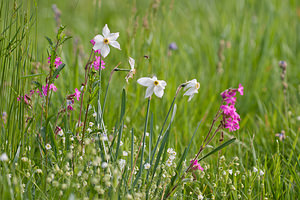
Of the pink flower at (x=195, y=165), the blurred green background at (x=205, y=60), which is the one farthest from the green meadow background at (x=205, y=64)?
the pink flower at (x=195, y=165)

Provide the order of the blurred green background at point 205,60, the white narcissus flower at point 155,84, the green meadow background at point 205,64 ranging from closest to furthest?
1. the white narcissus flower at point 155,84
2. the green meadow background at point 205,64
3. the blurred green background at point 205,60

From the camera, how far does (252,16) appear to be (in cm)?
366

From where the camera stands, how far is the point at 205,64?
3352 mm

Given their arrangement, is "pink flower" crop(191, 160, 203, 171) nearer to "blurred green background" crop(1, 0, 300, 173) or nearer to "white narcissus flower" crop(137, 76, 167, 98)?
"white narcissus flower" crop(137, 76, 167, 98)

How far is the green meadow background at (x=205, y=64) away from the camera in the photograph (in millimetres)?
2113

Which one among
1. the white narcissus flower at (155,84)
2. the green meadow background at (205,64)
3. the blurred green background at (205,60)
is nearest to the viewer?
the white narcissus flower at (155,84)

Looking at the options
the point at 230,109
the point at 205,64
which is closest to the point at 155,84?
the point at 230,109

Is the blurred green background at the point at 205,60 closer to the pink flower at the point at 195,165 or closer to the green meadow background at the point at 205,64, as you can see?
the green meadow background at the point at 205,64

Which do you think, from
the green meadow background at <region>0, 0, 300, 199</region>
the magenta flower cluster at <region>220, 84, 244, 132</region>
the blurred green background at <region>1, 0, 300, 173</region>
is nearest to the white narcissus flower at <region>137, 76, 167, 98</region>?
the magenta flower cluster at <region>220, 84, 244, 132</region>

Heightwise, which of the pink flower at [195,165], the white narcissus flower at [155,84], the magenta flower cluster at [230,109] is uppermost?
the white narcissus flower at [155,84]

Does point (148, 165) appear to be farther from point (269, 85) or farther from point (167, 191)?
point (269, 85)

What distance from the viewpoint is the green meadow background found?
2113 millimetres

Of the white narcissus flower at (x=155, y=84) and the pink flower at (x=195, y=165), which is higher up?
the white narcissus flower at (x=155, y=84)

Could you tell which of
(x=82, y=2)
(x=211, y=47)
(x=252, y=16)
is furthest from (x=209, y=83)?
(x=82, y=2)
